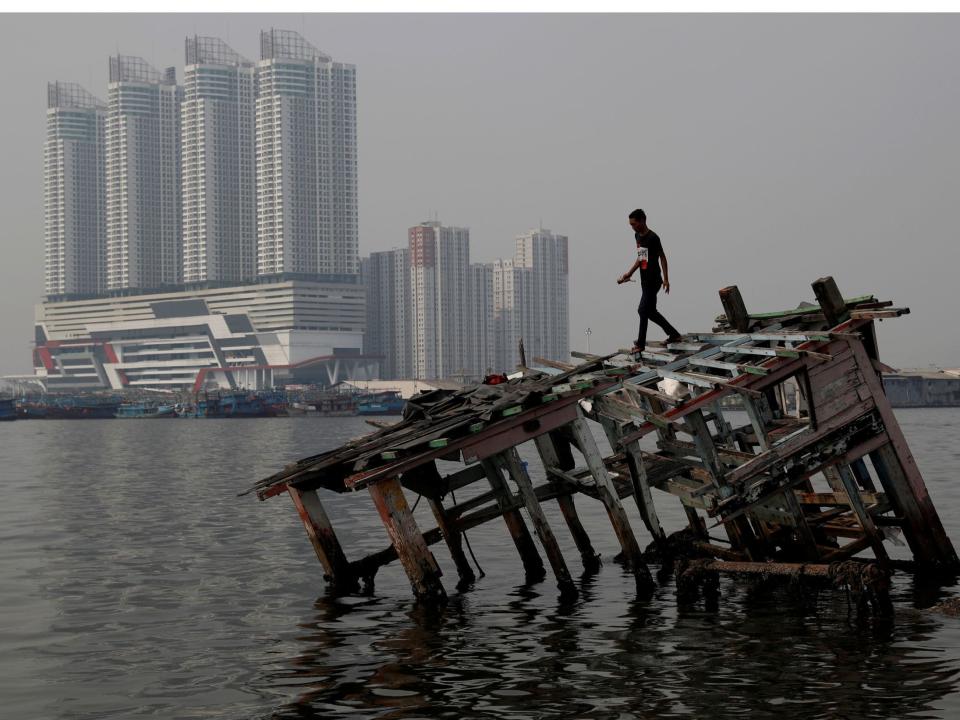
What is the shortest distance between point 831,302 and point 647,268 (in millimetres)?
2897

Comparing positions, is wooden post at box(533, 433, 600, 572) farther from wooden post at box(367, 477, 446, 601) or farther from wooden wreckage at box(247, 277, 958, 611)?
wooden post at box(367, 477, 446, 601)

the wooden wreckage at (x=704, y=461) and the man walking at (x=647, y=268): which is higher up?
the man walking at (x=647, y=268)

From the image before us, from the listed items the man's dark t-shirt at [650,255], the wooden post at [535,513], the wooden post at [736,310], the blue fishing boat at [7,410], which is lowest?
the blue fishing boat at [7,410]

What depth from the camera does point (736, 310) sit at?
20656mm

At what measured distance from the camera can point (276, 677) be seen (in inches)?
583

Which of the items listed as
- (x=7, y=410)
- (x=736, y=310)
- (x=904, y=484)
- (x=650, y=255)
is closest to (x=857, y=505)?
(x=904, y=484)

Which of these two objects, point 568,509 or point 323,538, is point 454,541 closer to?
point 568,509

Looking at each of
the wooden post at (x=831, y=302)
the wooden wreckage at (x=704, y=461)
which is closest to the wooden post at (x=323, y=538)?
the wooden wreckage at (x=704, y=461)

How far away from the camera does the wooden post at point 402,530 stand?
17922mm

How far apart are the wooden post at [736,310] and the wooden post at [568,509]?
3.66 metres

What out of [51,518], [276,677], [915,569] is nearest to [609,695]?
[276,677]

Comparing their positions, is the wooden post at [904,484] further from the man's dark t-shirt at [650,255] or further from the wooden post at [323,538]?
the wooden post at [323,538]

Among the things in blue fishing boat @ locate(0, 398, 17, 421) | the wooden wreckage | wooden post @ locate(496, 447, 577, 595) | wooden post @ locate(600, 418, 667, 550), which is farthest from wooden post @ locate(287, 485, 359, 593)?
blue fishing boat @ locate(0, 398, 17, 421)

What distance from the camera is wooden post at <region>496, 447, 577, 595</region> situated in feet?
62.6
